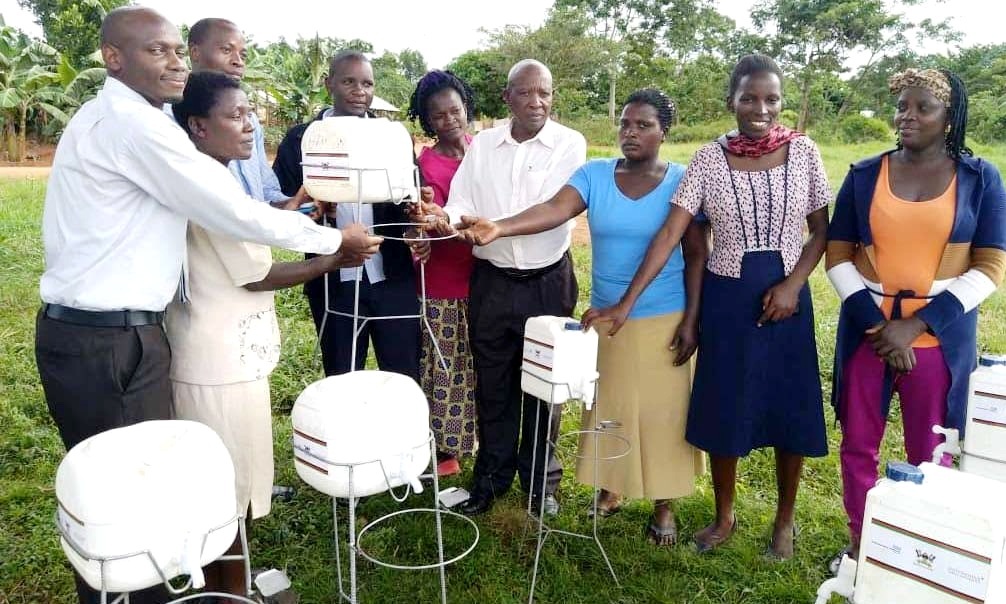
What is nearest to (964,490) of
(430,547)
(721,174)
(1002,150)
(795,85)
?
(721,174)

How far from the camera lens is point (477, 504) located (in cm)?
317

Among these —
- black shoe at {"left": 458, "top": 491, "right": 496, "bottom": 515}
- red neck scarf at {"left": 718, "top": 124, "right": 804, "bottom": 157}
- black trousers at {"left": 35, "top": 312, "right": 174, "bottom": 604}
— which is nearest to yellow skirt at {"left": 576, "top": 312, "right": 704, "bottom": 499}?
black shoe at {"left": 458, "top": 491, "right": 496, "bottom": 515}

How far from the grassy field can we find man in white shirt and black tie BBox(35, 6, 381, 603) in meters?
0.82

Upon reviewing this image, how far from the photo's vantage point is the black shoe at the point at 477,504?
125 inches

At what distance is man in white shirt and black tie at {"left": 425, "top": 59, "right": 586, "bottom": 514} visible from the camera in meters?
2.92

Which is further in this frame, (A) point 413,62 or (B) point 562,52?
(A) point 413,62

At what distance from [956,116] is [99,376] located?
8.77 ft

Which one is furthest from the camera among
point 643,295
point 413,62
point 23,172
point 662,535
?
point 413,62

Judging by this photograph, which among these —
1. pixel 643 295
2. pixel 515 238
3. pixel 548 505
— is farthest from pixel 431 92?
pixel 548 505

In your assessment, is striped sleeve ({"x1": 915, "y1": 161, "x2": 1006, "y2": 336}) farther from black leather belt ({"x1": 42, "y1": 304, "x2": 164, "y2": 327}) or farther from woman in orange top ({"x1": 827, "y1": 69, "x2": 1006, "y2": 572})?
black leather belt ({"x1": 42, "y1": 304, "x2": 164, "y2": 327})

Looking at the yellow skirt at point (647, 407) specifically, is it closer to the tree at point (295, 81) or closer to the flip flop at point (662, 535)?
the flip flop at point (662, 535)

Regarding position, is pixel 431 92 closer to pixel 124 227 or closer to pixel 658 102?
pixel 658 102

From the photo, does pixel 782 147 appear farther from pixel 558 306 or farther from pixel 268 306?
pixel 268 306

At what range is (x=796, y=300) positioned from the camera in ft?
8.36
